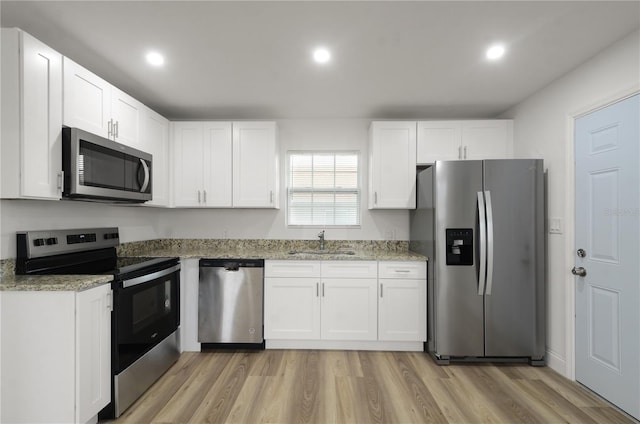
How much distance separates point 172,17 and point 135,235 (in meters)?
2.30

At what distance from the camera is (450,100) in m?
3.03

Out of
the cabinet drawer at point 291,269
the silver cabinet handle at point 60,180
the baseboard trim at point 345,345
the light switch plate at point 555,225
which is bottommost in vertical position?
the baseboard trim at point 345,345

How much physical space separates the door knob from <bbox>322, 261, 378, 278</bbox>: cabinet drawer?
1.62m

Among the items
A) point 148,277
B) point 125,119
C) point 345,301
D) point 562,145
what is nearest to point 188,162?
point 125,119

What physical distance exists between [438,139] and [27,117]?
339 cm

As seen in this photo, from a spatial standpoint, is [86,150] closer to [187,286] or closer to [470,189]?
[187,286]

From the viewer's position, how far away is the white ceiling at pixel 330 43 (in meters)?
1.74

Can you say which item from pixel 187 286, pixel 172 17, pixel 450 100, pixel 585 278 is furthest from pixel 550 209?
pixel 187 286

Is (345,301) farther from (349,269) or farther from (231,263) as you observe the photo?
(231,263)

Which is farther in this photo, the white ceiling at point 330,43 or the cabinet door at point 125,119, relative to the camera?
the cabinet door at point 125,119

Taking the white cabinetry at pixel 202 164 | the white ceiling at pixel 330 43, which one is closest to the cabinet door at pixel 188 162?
the white cabinetry at pixel 202 164

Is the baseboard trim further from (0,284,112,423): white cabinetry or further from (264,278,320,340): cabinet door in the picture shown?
(0,284,112,423): white cabinetry

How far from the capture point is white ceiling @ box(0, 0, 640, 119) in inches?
68.6

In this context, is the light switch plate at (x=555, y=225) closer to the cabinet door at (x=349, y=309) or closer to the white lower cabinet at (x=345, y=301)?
the white lower cabinet at (x=345, y=301)
